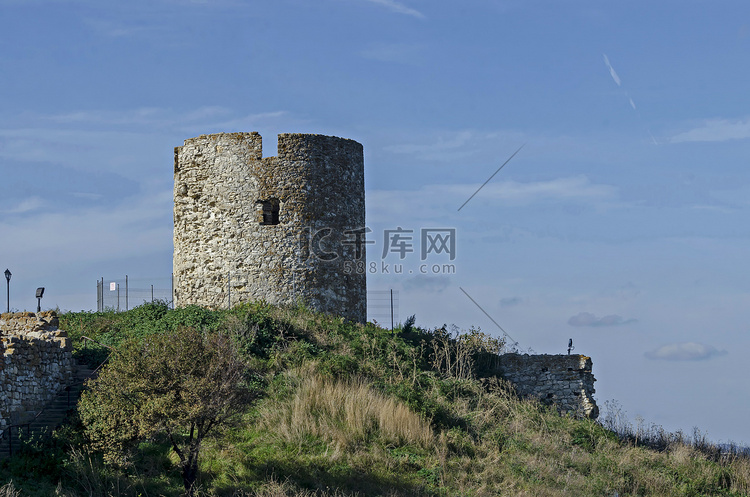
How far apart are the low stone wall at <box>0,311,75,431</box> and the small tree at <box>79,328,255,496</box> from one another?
227 centimetres

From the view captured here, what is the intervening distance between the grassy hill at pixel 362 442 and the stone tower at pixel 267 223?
1043 millimetres

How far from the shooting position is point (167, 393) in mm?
13547

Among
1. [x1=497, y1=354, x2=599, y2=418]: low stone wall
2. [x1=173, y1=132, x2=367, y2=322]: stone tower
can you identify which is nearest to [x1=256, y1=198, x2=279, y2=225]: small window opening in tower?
[x1=173, y1=132, x2=367, y2=322]: stone tower

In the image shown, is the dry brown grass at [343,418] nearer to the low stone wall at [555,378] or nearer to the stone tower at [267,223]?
the stone tower at [267,223]

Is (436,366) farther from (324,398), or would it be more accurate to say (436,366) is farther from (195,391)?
(195,391)

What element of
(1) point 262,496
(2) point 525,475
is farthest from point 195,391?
(2) point 525,475

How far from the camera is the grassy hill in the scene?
46.5 ft

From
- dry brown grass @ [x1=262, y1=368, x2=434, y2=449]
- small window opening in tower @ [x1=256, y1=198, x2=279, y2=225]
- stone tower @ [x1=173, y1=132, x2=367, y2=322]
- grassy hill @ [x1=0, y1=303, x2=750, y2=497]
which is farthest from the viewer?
small window opening in tower @ [x1=256, y1=198, x2=279, y2=225]

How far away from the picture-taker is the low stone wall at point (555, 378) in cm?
2244

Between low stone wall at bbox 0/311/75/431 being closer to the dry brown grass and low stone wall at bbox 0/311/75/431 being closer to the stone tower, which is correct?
the dry brown grass

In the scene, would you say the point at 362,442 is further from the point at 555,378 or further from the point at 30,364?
the point at 555,378

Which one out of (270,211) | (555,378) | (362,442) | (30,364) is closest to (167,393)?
(362,442)

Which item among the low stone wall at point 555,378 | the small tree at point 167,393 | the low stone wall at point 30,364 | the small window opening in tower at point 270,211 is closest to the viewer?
the small tree at point 167,393

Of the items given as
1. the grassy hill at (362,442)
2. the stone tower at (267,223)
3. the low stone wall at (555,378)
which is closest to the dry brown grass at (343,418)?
the grassy hill at (362,442)
